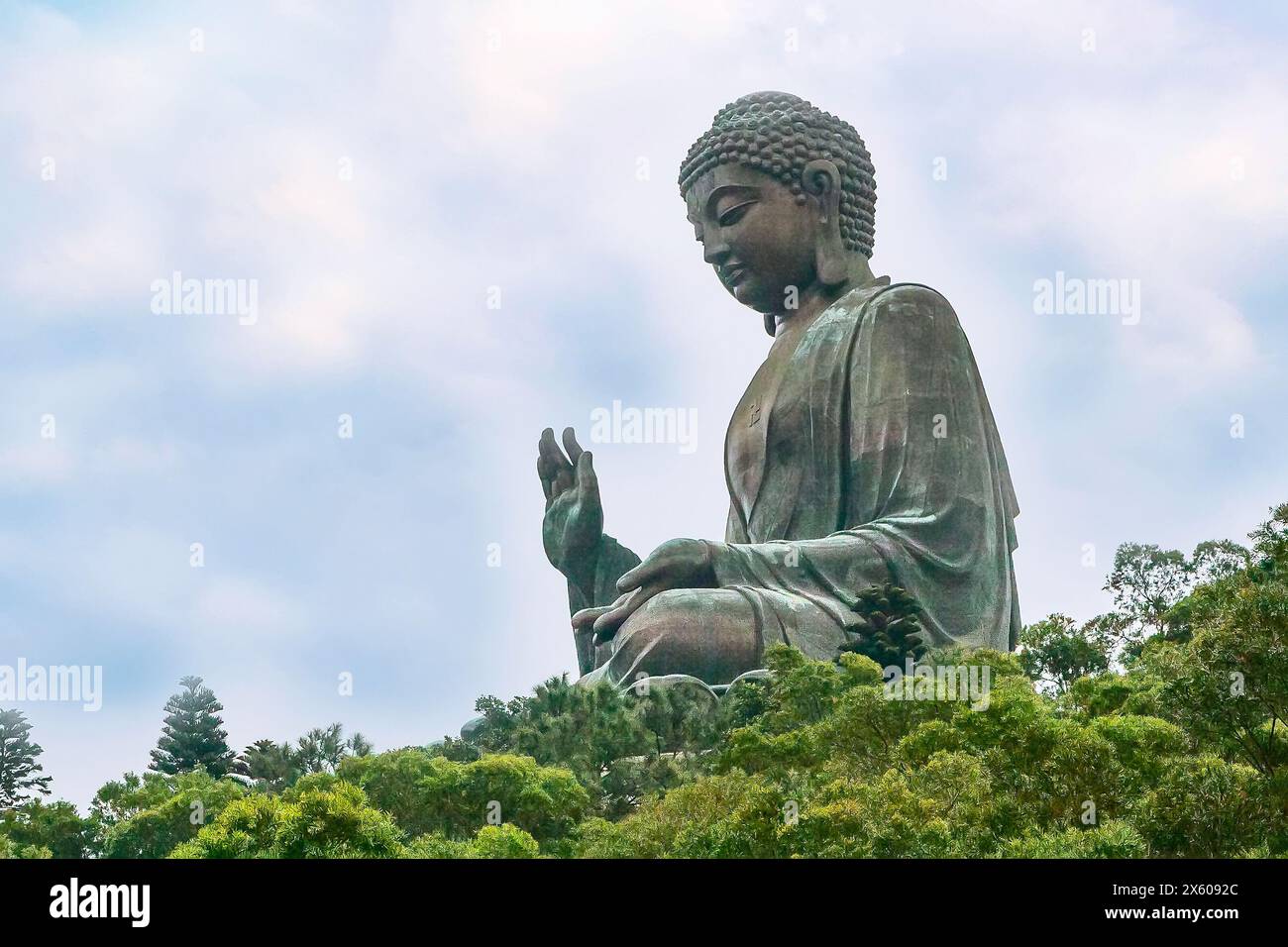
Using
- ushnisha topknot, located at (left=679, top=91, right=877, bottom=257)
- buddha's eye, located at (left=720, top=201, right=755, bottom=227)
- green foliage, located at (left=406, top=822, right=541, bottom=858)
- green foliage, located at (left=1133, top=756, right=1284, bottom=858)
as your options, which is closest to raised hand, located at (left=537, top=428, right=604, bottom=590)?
buddha's eye, located at (left=720, top=201, right=755, bottom=227)

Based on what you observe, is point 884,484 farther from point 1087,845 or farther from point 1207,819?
point 1087,845

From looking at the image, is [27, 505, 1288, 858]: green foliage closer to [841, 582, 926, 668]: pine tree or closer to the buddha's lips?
[841, 582, 926, 668]: pine tree

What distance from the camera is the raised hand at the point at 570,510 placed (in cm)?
1539

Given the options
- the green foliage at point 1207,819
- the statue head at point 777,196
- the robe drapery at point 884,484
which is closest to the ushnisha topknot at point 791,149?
the statue head at point 777,196

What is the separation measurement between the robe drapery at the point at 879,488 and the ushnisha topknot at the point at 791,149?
70cm

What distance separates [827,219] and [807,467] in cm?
190

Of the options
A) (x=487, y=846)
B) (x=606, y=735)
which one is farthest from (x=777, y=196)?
(x=487, y=846)

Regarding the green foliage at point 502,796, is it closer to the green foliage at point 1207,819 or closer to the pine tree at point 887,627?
the green foliage at point 1207,819

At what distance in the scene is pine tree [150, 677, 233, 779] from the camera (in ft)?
55.0

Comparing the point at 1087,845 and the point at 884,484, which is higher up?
the point at 884,484

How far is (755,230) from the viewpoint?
16016mm
